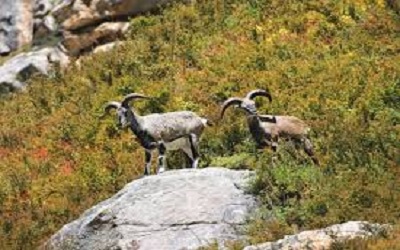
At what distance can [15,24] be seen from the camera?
3659 cm

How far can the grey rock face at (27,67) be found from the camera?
105ft

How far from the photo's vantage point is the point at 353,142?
1661 cm

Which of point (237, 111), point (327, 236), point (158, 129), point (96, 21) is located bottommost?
point (96, 21)

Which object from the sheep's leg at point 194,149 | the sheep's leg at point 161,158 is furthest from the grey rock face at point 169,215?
the sheep's leg at point 194,149

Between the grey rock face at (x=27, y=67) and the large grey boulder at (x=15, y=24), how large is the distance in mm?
2746

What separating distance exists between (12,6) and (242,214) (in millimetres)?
25241

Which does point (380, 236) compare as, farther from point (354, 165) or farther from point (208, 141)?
point (208, 141)

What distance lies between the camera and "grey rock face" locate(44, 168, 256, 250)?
47.1 feet

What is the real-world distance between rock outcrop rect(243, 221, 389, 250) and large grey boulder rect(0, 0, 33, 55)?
2551 centimetres

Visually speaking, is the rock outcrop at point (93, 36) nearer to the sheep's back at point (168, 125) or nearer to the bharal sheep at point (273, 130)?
the sheep's back at point (168, 125)

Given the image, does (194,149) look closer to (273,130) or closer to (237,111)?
(273,130)

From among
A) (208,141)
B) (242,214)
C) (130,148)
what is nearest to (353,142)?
(242,214)

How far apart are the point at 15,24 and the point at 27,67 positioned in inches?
196

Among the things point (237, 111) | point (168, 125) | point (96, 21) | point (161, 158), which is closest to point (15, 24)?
point (96, 21)
